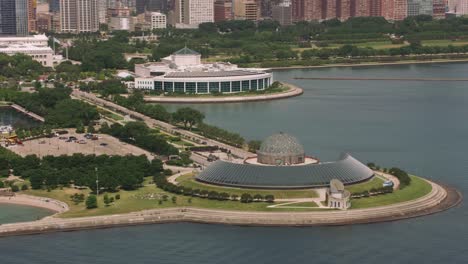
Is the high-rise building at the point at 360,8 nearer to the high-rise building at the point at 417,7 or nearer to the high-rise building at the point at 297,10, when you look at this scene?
the high-rise building at the point at 297,10

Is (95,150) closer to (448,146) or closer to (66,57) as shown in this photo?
(448,146)

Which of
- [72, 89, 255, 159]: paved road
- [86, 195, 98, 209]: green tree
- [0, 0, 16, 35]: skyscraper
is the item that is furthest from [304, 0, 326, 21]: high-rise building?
[86, 195, 98, 209]: green tree

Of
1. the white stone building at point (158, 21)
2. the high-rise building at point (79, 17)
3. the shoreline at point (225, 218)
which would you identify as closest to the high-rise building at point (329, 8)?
the white stone building at point (158, 21)

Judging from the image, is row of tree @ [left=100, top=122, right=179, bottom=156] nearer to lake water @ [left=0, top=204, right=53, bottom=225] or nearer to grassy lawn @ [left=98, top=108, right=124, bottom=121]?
grassy lawn @ [left=98, top=108, right=124, bottom=121]

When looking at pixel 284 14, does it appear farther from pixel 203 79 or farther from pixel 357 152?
pixel 357 152

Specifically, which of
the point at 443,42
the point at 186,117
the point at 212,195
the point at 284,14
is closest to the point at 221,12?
the point at 284,14
